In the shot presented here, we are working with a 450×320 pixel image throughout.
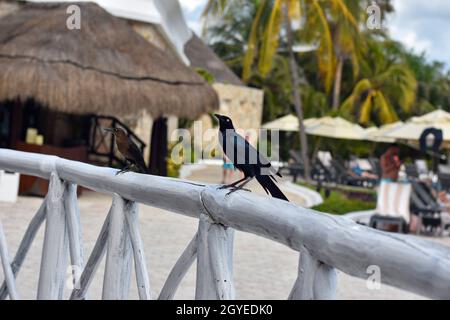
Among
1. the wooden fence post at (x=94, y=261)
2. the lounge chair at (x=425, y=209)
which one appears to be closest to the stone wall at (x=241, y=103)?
the lounge chair at (x=425, y=209)

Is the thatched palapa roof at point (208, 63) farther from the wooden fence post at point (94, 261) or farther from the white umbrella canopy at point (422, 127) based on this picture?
the wooden fence post at point (94, 261)

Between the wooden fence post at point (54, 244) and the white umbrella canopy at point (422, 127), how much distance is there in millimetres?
11594

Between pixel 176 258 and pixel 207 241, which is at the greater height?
pixel 207 241

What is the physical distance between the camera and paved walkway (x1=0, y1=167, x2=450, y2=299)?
6152 millimetres

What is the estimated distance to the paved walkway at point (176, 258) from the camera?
615 cm

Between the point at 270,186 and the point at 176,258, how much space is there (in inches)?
228

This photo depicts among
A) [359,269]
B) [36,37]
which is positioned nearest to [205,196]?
[359,269]

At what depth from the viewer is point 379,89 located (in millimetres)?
33750

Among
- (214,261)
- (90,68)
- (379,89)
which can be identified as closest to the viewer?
(214,261)

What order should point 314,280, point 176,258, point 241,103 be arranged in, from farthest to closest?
point 241,103, point 176,258, point 314,280

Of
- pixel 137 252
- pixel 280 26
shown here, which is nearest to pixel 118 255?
pixel 137 252

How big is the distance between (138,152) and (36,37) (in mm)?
10361

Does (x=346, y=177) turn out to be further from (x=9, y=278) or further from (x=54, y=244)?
(x=54, y=244)

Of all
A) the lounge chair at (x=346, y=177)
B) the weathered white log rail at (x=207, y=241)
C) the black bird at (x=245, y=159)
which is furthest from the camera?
the lounge chair at (x=346, y=177)
